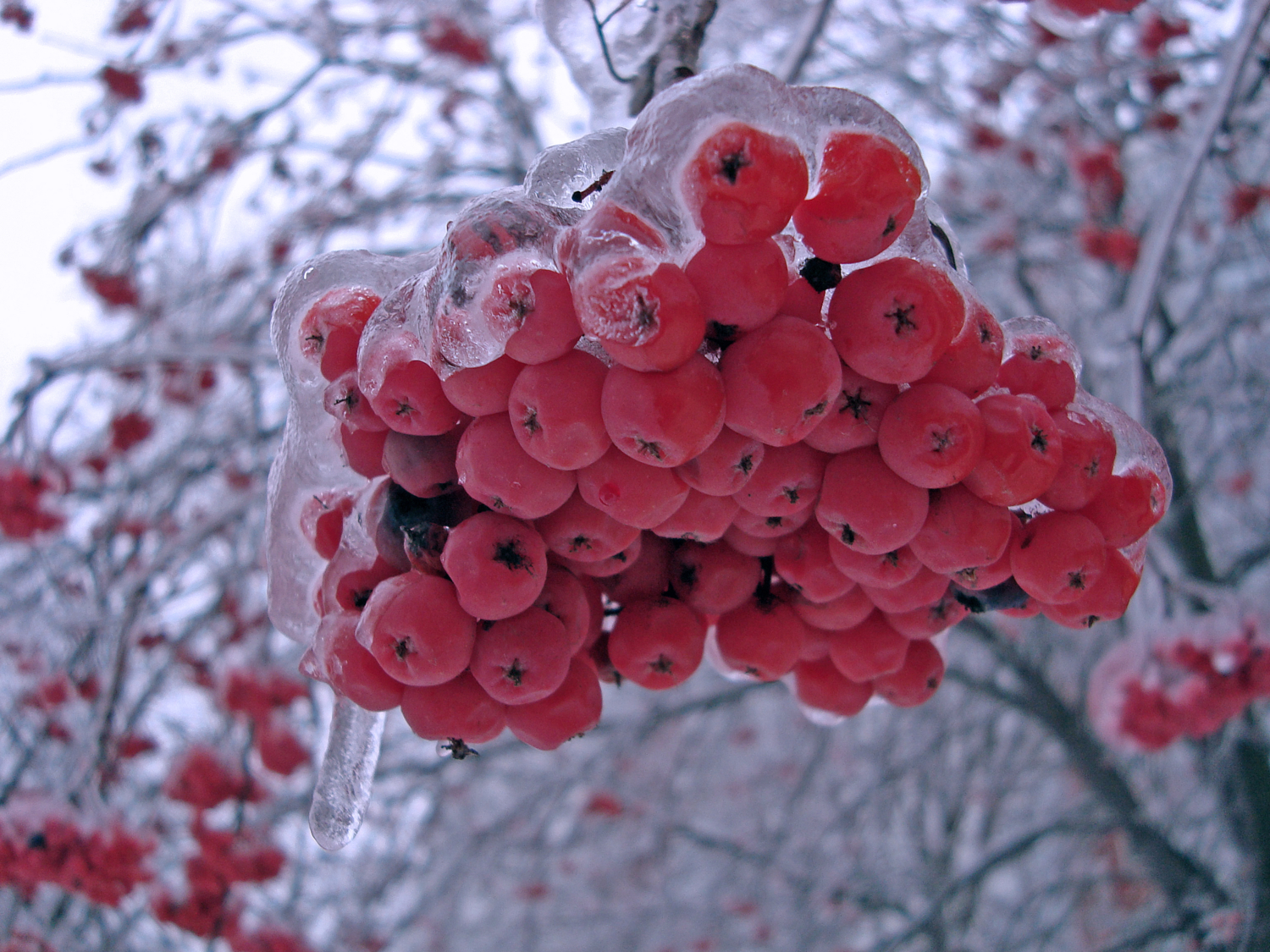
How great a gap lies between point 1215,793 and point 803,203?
3639 mm

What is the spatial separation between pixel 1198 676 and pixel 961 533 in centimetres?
158

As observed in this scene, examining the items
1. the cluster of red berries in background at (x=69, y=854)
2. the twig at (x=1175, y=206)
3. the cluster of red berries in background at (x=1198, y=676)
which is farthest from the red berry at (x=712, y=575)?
the cluster of red berries in background at (x=69, y=854)

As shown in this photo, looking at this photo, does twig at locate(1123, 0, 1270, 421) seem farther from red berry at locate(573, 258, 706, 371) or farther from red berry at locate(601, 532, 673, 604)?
red berry at locate(573, 258, 706, 371)

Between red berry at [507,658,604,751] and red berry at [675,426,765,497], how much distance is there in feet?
1.00

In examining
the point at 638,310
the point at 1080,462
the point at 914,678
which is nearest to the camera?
the point at 638,310

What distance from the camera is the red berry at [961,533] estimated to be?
0.93 metres

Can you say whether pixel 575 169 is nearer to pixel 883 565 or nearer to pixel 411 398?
pixel 411 398

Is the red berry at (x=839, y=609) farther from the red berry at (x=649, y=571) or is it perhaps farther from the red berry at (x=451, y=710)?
A: the red berry at (x=451, y=710)

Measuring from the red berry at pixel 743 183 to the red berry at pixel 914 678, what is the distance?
0.72 meters

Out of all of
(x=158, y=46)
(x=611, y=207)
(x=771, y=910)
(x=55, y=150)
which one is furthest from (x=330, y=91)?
(x=771, y=910)

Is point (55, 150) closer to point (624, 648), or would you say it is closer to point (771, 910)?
point (624, 648)

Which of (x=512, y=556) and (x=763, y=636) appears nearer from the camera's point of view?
(x=512, y=556)

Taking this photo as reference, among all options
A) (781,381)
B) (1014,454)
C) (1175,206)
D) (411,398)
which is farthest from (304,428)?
(1175,206)

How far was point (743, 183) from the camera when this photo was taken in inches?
30.7
